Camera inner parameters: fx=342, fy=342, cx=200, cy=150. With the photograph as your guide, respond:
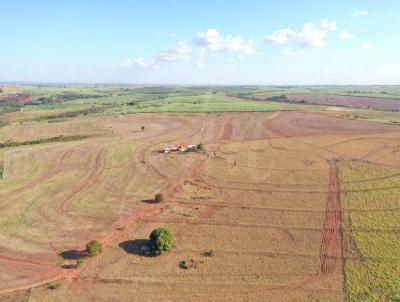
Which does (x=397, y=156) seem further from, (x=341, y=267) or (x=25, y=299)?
(x=25, y=299)

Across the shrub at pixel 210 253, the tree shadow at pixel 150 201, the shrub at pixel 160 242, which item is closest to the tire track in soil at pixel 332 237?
the shrub at pixel 210 253

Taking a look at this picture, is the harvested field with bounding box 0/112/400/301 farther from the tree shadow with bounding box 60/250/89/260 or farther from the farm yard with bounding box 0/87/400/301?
the tree shadow with bounding box 60/250/89/260

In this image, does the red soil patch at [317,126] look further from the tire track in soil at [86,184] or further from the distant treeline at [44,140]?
the distant treeline at [44,140]

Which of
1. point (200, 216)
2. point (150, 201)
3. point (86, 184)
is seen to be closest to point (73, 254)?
point (150, 201)

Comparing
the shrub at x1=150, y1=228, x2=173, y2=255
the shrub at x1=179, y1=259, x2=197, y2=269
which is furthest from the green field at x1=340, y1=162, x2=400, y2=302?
the shrub at x1=150, y1=228, x2=173, y2=255

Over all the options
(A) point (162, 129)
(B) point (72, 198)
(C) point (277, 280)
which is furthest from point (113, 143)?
(C) point (277, 280)

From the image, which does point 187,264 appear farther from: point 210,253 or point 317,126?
point 317,126
